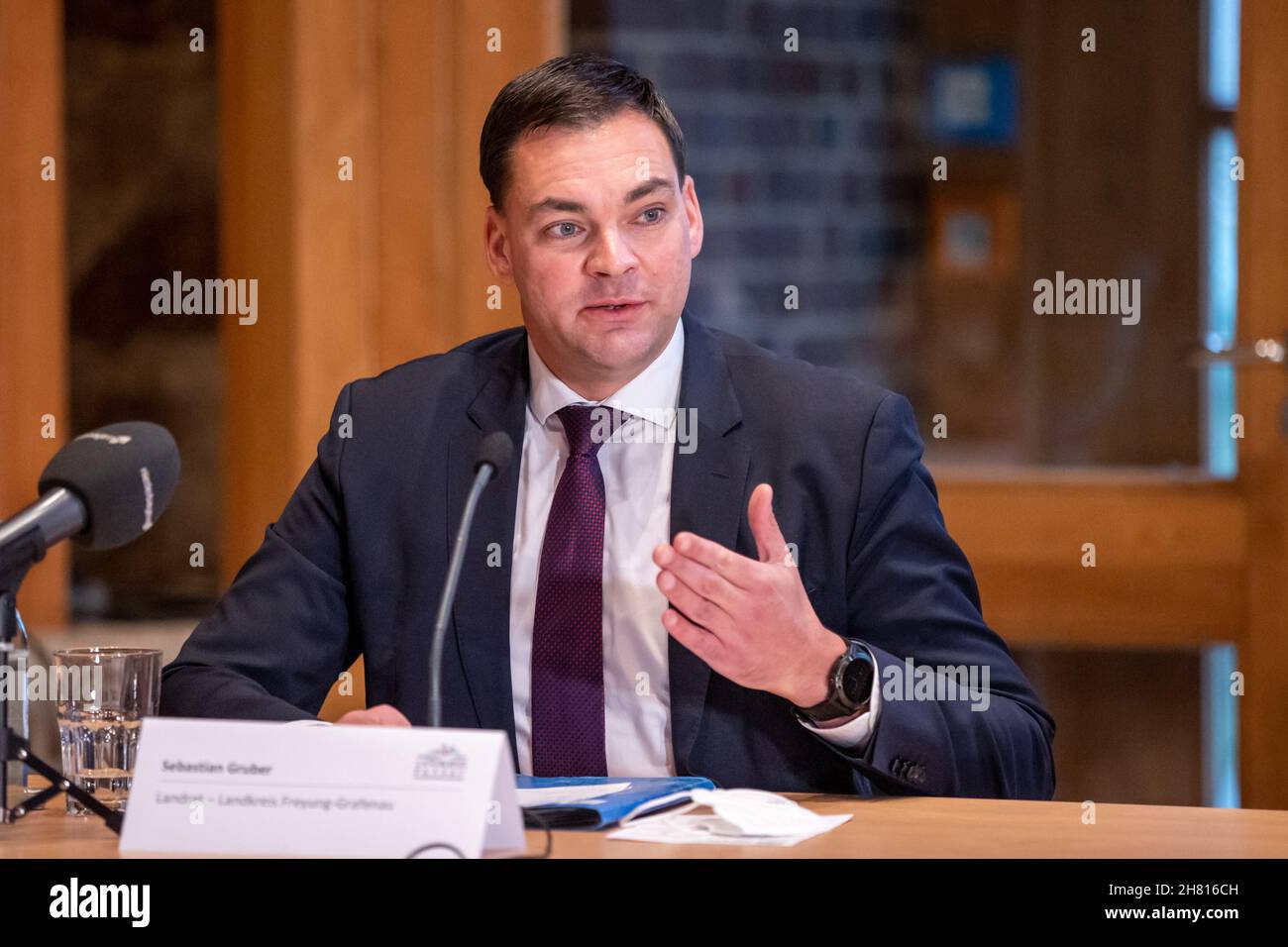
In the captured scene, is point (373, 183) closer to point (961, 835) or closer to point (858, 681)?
point (858, 681)

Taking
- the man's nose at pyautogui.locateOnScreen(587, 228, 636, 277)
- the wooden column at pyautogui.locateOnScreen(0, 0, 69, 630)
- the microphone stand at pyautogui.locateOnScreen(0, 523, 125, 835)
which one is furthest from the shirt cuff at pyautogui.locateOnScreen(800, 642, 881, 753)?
the wooden column at pyautogui.locateOnScreen(0, 0, 69, 630)

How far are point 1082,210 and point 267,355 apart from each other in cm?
193

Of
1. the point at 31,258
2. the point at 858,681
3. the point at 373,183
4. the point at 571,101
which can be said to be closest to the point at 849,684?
the point at 858,681

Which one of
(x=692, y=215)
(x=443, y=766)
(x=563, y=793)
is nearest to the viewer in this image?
(x=443, y=766)

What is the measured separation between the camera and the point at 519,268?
1.85 meters

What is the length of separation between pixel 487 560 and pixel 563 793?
0.44 metres

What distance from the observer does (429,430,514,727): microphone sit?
3.95 feet

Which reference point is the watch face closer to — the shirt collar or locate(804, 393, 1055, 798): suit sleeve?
locate(804, 393, 1055, 798): suit sleeve

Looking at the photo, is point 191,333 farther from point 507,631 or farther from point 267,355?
point 507,631

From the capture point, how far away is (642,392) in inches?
71.7

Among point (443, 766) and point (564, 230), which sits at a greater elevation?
point (564, 230)

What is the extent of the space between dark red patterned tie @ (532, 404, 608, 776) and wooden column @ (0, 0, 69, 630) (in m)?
1.61

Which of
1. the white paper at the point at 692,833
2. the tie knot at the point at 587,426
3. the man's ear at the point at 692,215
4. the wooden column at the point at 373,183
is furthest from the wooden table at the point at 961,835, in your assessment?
the wooden column at the point at 373,183
